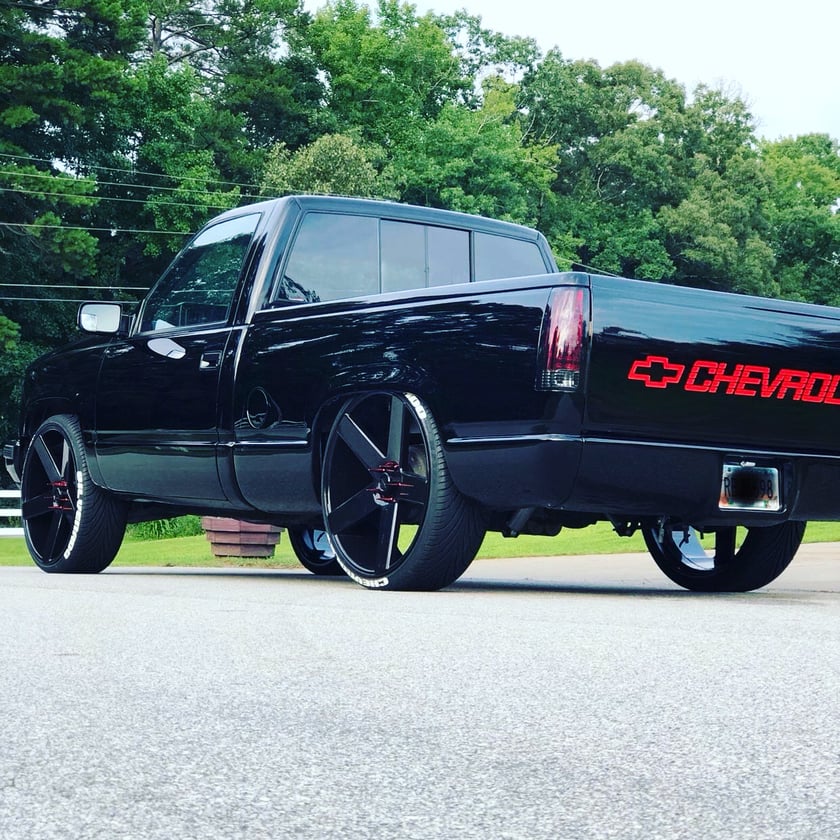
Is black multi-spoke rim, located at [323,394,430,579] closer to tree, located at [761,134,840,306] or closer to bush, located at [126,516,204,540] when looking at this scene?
bush, located at [126,516,204,540]

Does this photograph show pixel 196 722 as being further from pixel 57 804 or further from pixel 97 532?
pixel 97 532

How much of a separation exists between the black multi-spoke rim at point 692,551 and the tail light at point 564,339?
105 inches

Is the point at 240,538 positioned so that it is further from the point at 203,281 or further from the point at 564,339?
the point at 564,339

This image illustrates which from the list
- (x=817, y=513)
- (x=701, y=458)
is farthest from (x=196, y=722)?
(x=817, y=513)

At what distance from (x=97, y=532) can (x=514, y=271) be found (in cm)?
316

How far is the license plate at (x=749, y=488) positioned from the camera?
23.4ft

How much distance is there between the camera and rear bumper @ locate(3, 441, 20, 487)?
34.8 ft

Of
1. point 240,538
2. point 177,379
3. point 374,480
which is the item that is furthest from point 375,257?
point 240,538

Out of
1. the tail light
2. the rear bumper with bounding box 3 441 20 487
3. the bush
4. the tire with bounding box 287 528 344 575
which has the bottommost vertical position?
the bush

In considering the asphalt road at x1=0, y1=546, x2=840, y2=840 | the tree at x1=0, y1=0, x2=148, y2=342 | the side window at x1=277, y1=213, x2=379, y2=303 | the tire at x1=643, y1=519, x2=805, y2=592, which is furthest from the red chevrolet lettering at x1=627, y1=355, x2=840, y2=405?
the tree at x1=0, y1=0, x2=148, y2=342

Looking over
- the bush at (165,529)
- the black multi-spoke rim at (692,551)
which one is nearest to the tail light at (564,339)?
the black multi-spoke rim at (692,551)

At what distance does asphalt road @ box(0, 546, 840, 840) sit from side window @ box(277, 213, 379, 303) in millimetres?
1928

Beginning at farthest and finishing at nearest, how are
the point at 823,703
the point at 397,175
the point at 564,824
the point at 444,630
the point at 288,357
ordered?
the point at 397,175
the point at 288,357
the point at 444,630
the point at 823,703
the point at 564,824

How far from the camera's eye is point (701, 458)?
23.1 ft
